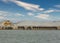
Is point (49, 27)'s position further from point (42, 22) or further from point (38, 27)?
point (42, 22)

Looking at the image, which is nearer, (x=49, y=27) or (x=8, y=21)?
(x=49, y=27)

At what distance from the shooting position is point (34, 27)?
121562 mm

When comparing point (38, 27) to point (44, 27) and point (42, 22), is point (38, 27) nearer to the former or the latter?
point (44, 27)

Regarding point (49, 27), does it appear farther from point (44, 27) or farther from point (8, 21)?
point (8, 21)

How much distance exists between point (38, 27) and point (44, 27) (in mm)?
4684

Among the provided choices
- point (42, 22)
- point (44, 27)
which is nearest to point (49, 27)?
point (44, 27)

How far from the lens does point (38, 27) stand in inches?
4806
